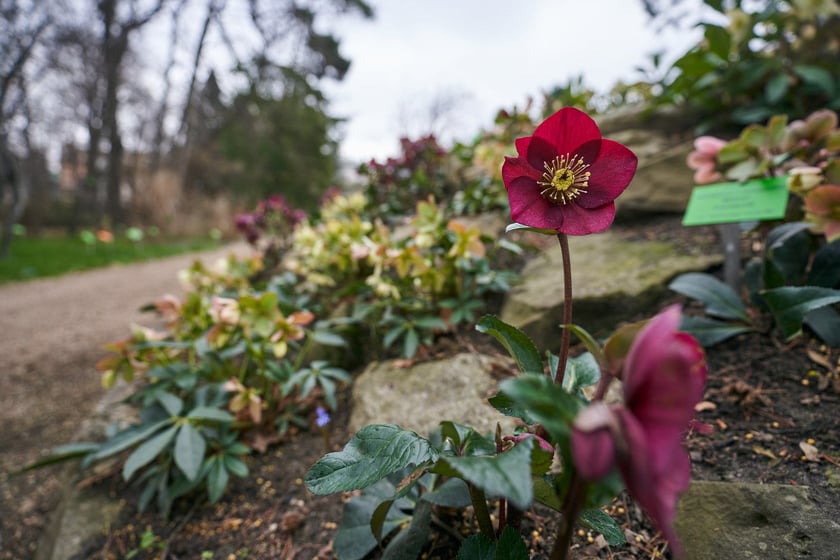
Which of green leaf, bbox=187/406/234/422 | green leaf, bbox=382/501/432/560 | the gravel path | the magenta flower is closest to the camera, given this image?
green leaf, bbox=382/501/432/560

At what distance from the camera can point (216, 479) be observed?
1.07m

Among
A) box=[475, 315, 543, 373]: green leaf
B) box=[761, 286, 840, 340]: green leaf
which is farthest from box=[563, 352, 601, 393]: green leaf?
box=[761, 286, 840, 340]: green leaf

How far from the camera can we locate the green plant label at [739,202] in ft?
3.20

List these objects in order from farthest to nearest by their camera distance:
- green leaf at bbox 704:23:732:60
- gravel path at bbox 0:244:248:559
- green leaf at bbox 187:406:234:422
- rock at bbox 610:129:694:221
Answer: rock at bbox 610:129:694:221, green leaf at bbox 704:23:732:60, gravel path at bbox 0:244:248:559, green leaf at bbox 187:406:234:422

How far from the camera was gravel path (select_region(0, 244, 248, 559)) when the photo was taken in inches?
57.9

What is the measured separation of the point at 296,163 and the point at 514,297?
812cm

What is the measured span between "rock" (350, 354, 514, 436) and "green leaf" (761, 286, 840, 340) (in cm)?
61

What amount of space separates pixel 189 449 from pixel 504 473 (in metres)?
0.96

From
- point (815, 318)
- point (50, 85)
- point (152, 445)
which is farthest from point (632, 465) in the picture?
point (50, 85)

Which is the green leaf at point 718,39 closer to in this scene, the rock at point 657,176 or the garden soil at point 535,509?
the rock at point 657,176

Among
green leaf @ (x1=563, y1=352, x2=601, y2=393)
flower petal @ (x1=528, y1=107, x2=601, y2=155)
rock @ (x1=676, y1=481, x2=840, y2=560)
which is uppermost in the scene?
flower petal @ (x1=528, y1=107, x2=601, y2=155)

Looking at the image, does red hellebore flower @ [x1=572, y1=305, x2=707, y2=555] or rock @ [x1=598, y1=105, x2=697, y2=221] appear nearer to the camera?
red hellebore flower @ [x1=572, y1=305, x2=707, y2=555]

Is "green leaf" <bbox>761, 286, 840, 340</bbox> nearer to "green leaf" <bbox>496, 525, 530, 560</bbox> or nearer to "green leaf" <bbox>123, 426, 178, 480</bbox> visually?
"green leaf" <bbox>496, 525, 530, 560</bbox>

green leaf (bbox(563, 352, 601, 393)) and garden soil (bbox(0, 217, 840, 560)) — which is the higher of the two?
green leaf (bbox(563, 352, 601, 393))
